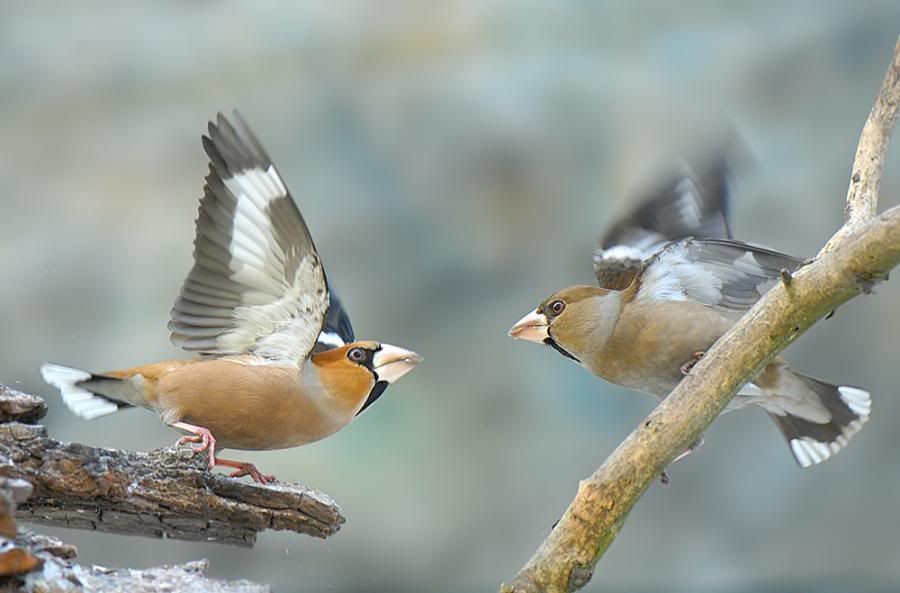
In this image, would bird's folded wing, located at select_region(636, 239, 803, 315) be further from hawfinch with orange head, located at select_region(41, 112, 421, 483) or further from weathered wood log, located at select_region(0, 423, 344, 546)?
weathered wood log, located at select_region(0, 423, 344, 546)

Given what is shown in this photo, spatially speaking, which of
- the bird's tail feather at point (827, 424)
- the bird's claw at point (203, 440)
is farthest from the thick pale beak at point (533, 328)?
the bird's claw at point (203, 440)

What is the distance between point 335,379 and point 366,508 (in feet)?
6.89

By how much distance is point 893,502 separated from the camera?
3957 mm

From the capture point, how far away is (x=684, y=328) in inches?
81.1

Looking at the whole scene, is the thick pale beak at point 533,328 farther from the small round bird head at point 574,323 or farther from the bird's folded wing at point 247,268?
the bird's folded wing at point 247,268

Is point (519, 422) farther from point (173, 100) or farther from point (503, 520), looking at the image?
point (173, 100)

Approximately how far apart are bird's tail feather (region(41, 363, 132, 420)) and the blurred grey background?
6.10 feet

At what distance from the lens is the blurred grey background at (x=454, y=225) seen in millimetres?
3938

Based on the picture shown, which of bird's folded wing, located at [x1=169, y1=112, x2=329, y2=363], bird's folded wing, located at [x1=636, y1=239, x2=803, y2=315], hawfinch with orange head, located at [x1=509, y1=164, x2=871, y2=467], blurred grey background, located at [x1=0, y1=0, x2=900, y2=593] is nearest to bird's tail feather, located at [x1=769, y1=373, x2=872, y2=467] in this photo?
hawfinch with orange head, located at [x1=509, y1=164, x2=871, y2=467]

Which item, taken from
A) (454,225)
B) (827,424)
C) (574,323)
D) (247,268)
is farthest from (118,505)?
(454,225)

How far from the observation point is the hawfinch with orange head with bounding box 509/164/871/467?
2.06m

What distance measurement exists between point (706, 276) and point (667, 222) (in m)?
0.27

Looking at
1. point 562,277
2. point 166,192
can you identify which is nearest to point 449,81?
point 562,277

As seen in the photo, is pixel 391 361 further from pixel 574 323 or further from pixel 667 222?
pixel 667 222
